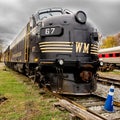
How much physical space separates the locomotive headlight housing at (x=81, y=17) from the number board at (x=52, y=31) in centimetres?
76

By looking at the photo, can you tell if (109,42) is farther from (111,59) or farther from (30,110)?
(30,110)

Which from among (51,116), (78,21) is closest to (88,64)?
(78,21)

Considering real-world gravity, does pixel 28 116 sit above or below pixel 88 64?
below

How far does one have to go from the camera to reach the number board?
8.28 metres

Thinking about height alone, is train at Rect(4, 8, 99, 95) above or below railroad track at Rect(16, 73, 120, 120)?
above

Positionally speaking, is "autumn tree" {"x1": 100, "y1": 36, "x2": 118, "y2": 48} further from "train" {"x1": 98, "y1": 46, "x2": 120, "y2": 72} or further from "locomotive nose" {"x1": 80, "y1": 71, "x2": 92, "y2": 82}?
"locomotive nose" {"x1": 80, "y1": 71, "x2": 92, "y2": 82}

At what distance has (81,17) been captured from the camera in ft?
28.5

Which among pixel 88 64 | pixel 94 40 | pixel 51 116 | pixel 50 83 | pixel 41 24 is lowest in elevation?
pixel 51 116

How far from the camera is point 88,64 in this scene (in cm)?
838

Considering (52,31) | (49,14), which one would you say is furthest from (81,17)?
(49,14)

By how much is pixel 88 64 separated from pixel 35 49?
2.18 metres

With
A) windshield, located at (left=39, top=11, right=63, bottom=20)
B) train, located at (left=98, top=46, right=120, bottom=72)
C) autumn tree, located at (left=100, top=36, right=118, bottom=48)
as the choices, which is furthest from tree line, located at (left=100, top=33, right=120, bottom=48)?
windshield, located at (left=39, top=11, right=63, bottom=20)

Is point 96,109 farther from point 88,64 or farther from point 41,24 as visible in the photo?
point 41,24

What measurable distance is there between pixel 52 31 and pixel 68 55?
984 millimetres
